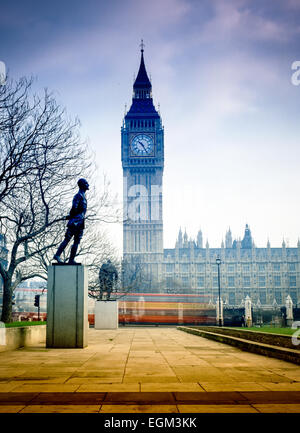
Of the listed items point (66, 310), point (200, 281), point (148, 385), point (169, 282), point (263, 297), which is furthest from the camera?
point (200, 281)

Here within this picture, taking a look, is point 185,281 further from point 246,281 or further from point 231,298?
point 246,281

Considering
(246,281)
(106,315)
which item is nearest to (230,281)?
(246,281)

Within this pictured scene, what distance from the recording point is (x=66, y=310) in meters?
9.23

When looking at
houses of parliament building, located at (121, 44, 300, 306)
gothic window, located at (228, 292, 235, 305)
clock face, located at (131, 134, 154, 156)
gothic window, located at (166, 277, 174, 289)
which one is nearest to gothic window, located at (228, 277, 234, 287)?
houses of parliament building, located at (121, 44, 300, 306)

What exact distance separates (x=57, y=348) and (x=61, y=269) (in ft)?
6.29

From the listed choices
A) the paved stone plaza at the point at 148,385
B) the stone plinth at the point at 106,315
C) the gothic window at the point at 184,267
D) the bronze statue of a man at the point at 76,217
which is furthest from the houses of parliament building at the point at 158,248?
the paved stone plaza at the point at 148,385

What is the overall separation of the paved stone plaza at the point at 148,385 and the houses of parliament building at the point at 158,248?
85.7 metres

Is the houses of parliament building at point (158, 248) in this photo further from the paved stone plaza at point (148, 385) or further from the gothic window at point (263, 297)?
the paved stone plaza at point (148, 385)

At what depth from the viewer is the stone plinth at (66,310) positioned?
921 cm

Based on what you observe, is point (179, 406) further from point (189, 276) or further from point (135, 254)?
point (189, 276)

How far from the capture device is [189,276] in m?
97.9

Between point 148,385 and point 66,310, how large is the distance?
521 centimetres

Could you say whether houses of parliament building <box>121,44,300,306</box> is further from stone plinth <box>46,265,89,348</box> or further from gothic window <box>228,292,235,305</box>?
stone plinth <box>46,265,89,348</box>
